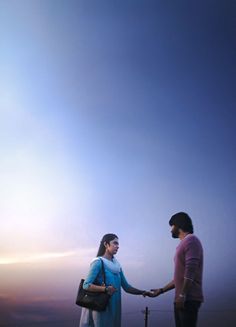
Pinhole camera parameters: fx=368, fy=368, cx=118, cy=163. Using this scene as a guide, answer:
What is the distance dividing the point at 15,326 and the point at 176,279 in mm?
5452

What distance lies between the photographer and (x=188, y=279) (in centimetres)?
292

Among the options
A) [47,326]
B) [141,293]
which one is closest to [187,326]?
[141,293]

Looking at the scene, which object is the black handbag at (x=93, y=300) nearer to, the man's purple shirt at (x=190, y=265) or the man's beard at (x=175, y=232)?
the man's purple shirt at (x=190, y=265)

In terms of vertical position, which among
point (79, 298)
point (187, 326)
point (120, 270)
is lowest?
point (187, 326)

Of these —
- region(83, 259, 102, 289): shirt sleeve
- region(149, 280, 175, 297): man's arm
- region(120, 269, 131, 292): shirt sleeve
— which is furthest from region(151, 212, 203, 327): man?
region(120, 269, 131, 292): shirt sleeve

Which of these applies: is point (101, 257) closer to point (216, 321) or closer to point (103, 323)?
point (103, 323)

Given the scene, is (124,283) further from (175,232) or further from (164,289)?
(175,232)

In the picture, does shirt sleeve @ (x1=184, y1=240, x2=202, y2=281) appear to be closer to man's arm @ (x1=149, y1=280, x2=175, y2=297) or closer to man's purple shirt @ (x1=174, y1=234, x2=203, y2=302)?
man's purple shirt @ (x1=174, y1=234, x2=203, y2=302)

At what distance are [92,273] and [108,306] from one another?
337 mm

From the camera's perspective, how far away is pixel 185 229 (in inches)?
126

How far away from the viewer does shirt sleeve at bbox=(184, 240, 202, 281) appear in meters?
2.94

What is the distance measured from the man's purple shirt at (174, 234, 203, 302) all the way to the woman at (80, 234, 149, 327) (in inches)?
28.7

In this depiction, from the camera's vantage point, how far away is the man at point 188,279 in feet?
9.48

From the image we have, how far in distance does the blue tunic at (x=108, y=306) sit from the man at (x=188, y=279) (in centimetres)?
73
